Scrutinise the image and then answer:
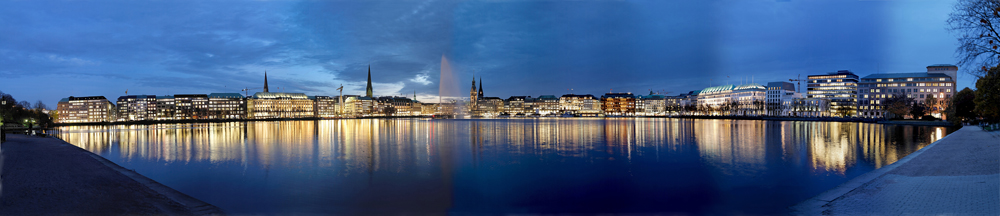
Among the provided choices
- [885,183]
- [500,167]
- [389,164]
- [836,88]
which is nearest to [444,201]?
[500,167]

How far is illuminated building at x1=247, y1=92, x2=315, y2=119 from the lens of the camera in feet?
543

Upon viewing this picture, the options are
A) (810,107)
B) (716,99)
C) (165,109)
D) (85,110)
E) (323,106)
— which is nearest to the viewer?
(810,107)

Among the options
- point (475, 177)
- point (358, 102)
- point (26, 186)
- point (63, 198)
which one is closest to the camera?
point (63, 198)

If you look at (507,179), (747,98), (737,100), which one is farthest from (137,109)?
(747,98)

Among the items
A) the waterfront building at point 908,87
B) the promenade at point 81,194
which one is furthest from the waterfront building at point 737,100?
the promenade at point 81,194

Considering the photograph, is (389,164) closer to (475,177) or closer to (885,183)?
(475,177)

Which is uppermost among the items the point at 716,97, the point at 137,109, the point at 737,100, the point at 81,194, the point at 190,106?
the point at 716,97

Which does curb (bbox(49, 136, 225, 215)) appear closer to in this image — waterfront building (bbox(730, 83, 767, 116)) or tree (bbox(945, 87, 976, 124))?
tree (bbox(945, 87, 976, 124))

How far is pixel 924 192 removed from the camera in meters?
9.20

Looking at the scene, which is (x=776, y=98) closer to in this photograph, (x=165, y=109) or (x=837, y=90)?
(x=837, y=90)

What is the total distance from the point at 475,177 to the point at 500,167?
2326mm

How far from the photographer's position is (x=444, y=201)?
1127 cm

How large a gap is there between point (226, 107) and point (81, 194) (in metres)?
176

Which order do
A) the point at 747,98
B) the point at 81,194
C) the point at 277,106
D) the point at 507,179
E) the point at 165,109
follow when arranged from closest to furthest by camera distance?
the point at 81,194 < the point at 507,179 < the point at 165,109 < the point at 747,98 < the point at 277,106
